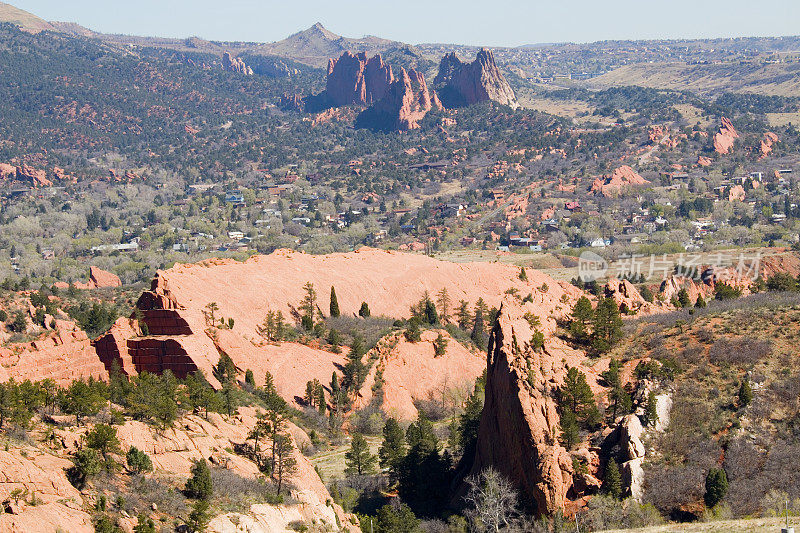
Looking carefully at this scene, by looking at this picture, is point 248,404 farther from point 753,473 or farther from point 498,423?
point 753,473

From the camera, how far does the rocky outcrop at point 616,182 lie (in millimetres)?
170875

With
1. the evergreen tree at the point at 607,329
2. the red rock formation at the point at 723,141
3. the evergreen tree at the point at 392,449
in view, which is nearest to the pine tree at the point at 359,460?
the evergreen tree at the point at 392,449

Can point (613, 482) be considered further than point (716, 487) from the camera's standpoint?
Yes

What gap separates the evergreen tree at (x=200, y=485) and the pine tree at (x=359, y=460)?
1394cm

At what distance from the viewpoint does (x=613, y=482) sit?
36938 millimetres

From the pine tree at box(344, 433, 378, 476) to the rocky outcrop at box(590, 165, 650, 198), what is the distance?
414 feet

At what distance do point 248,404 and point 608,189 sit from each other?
13060cm

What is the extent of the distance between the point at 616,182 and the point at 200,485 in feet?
485

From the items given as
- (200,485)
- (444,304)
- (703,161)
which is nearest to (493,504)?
(200,485)

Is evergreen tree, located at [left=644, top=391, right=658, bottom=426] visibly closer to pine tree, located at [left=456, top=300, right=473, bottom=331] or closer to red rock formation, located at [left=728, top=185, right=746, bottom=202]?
pine tree, located at [left=456, top=300, right=473, bottom=331]

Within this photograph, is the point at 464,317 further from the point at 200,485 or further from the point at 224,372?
the point at 200,485

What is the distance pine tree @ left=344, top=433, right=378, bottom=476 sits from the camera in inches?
1983

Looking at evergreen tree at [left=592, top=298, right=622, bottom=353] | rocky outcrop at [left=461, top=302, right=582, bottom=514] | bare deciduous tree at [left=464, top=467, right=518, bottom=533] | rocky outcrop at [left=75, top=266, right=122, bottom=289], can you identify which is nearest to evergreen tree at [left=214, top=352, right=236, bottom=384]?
rocky outcrop at [left=461, top=302, right=582, bottom=514]
